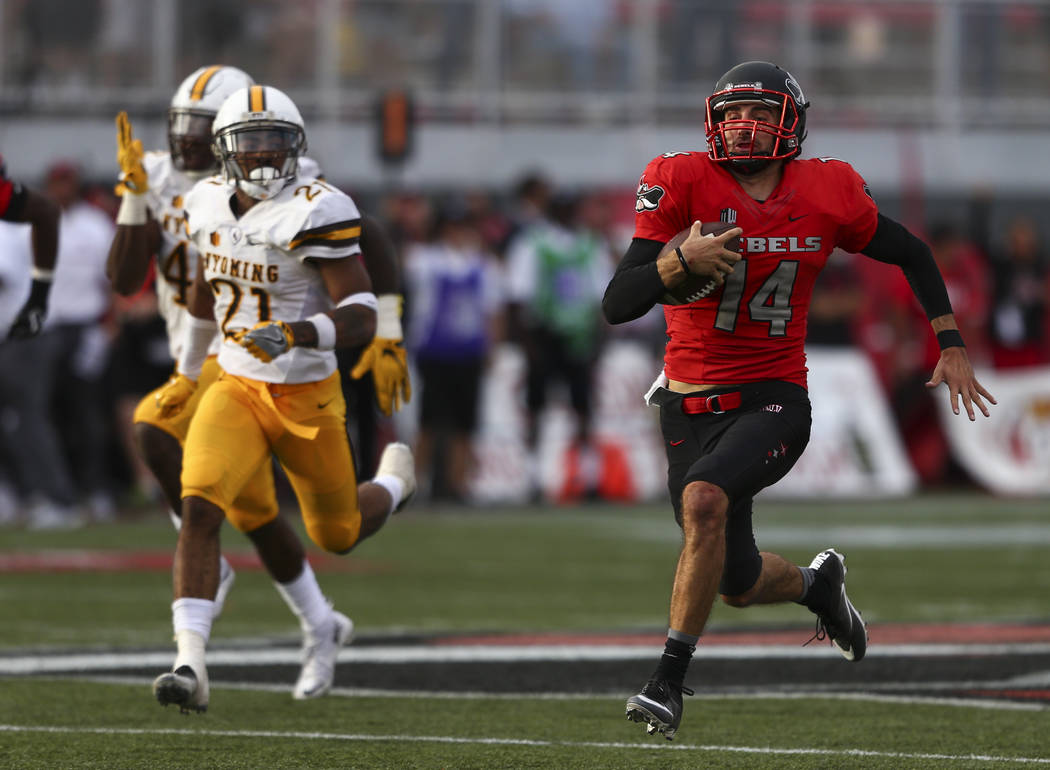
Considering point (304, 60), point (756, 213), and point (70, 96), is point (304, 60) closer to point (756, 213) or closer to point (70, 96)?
point (70, 96)

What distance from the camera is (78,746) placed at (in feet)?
17.0

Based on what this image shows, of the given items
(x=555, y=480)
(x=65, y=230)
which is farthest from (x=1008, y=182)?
(x=65, y=230)

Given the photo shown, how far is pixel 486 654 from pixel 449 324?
21.5 feet

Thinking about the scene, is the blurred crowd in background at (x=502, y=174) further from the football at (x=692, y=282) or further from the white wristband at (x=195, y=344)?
the football at (x=692, y=282)

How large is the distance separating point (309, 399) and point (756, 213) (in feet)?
5.21

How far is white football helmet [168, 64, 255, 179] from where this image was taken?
261 inches

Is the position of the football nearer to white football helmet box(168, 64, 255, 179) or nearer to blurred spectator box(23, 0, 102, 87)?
white football helmet box(168, 64, 255, 179)

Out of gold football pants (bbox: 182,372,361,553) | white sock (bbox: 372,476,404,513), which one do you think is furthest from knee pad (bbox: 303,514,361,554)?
white sock (bbox: 372,476,404,513)

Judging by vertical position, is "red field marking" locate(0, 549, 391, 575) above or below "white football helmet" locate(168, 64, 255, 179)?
below

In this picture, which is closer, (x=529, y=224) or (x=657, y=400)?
(x=657, y=400)

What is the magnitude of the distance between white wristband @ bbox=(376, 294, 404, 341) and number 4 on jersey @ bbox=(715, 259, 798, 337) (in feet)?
4.99

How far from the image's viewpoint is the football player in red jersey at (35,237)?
706 cm

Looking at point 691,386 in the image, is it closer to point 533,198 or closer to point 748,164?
point 748,164

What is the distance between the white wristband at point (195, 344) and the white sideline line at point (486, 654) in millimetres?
1029
